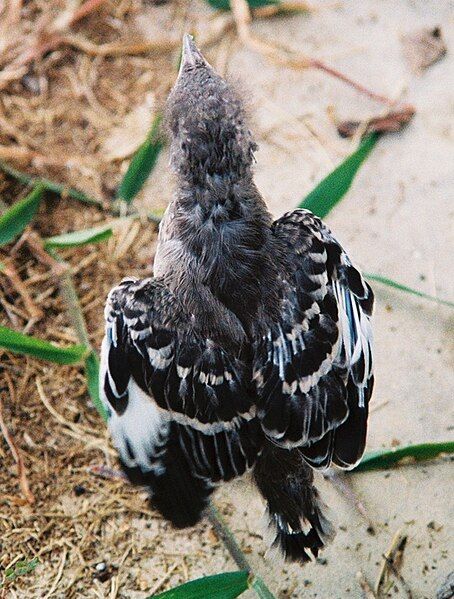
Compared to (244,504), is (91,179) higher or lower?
higher

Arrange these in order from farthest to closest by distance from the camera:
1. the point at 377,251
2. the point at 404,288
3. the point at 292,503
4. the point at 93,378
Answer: the point at 377,251 < the point at 404,288 < the point at 93,378 < the point at 292,503

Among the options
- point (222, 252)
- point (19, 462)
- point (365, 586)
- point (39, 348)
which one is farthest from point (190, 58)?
point (365, 586)

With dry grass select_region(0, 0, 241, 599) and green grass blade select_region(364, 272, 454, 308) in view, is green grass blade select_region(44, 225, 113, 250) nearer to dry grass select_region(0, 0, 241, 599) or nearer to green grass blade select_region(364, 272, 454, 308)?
dry grass select_region(0, 0, 241, 599)

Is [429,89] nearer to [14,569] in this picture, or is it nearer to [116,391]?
[116,391]

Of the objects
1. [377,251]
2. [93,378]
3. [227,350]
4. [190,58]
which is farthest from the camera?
[377,251]

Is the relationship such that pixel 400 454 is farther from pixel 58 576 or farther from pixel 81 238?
pixel 81 238

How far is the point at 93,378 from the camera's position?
3.32m

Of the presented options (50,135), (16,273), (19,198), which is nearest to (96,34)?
(50,135)

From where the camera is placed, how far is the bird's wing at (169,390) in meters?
2.60

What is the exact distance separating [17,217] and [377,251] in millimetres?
1463

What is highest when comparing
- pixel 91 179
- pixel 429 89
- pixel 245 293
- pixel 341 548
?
pixel 245 293

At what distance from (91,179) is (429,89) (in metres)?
1.65

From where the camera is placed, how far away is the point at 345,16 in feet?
15.5

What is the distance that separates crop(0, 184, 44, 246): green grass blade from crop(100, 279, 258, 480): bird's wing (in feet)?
3.13
